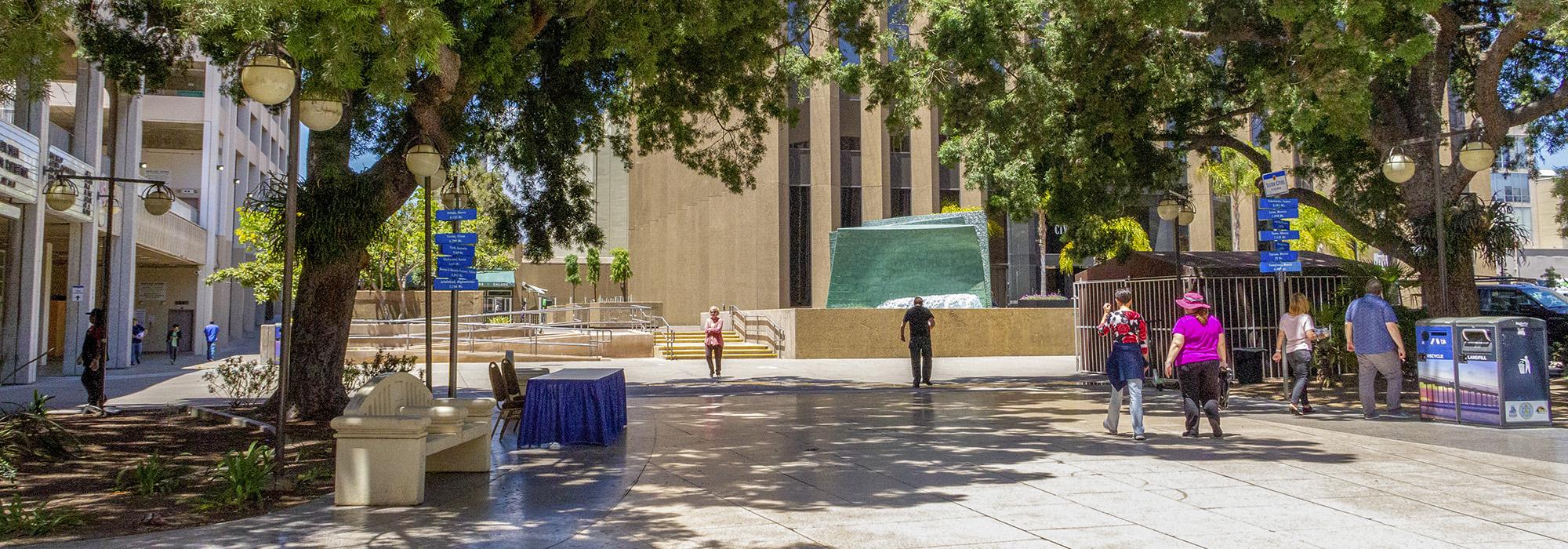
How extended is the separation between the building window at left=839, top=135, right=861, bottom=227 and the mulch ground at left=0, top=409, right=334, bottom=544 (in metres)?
29.1

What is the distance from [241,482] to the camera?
673 centimetres

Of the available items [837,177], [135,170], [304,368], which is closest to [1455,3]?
[304,368]

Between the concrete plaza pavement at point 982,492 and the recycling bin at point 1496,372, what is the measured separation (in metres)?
0.35

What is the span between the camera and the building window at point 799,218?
38.8 m

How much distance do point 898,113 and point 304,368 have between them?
9397 millimetres

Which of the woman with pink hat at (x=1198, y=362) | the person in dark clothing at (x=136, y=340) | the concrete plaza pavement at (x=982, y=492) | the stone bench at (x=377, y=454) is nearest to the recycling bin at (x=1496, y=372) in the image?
the concrete plaza pavement at (x=982, y=492)

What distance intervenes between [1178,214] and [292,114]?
1390 cm

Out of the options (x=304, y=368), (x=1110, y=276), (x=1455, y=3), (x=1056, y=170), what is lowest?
(x=304, y=368)

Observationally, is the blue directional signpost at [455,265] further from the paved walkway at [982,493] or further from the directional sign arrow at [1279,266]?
the directional sign arrow at [1279,266]

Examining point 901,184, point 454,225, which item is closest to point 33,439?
point 454,225

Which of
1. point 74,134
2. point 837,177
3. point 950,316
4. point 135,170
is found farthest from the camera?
point 837,177

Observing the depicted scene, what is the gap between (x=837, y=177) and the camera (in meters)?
38.6

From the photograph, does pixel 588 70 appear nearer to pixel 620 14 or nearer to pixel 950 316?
pixel 620 14

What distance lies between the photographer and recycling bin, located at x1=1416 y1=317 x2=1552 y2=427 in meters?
10.4
